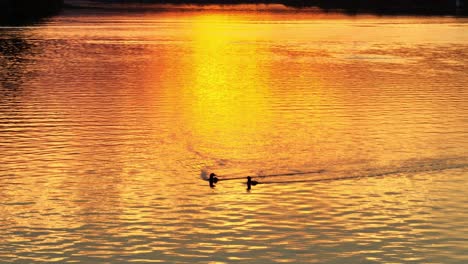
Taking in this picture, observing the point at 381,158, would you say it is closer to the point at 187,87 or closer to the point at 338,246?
the point at 338,246

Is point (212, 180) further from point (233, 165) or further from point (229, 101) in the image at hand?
point (229, 101)

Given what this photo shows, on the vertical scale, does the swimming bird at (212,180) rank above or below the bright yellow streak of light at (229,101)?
below

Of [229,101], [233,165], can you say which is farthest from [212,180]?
[229,101]

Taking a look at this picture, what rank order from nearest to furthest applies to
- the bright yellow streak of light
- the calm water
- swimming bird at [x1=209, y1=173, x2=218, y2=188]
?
the calm water, swimming bird at [x1=209, y1=173, x2=218, y2=188], the bright yellow streak of light

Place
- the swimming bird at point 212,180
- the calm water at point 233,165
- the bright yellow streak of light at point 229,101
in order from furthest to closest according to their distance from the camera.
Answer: the bright yellow streak of light at point 229,101 → the swimming bird at point 212,180 → the calm water at point 233,165

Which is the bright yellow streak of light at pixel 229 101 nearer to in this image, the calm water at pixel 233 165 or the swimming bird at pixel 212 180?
the calm water at pixel 233 165

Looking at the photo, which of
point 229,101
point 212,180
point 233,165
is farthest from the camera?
point 229,101

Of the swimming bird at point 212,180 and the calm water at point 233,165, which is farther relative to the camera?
the swimming bird at point 212,180

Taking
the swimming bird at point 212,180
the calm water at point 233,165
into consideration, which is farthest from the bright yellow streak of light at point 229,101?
the swimming bird at point 212,180

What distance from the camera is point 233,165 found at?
111ft

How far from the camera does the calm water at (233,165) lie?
24266 mm

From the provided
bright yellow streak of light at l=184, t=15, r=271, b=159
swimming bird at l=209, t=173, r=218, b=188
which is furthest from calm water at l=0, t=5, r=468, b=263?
swimming bird at l=209, t=173, r=218, b=188

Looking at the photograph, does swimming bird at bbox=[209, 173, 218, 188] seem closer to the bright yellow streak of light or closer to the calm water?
the calm water

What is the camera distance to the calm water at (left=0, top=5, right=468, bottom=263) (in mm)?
24266
